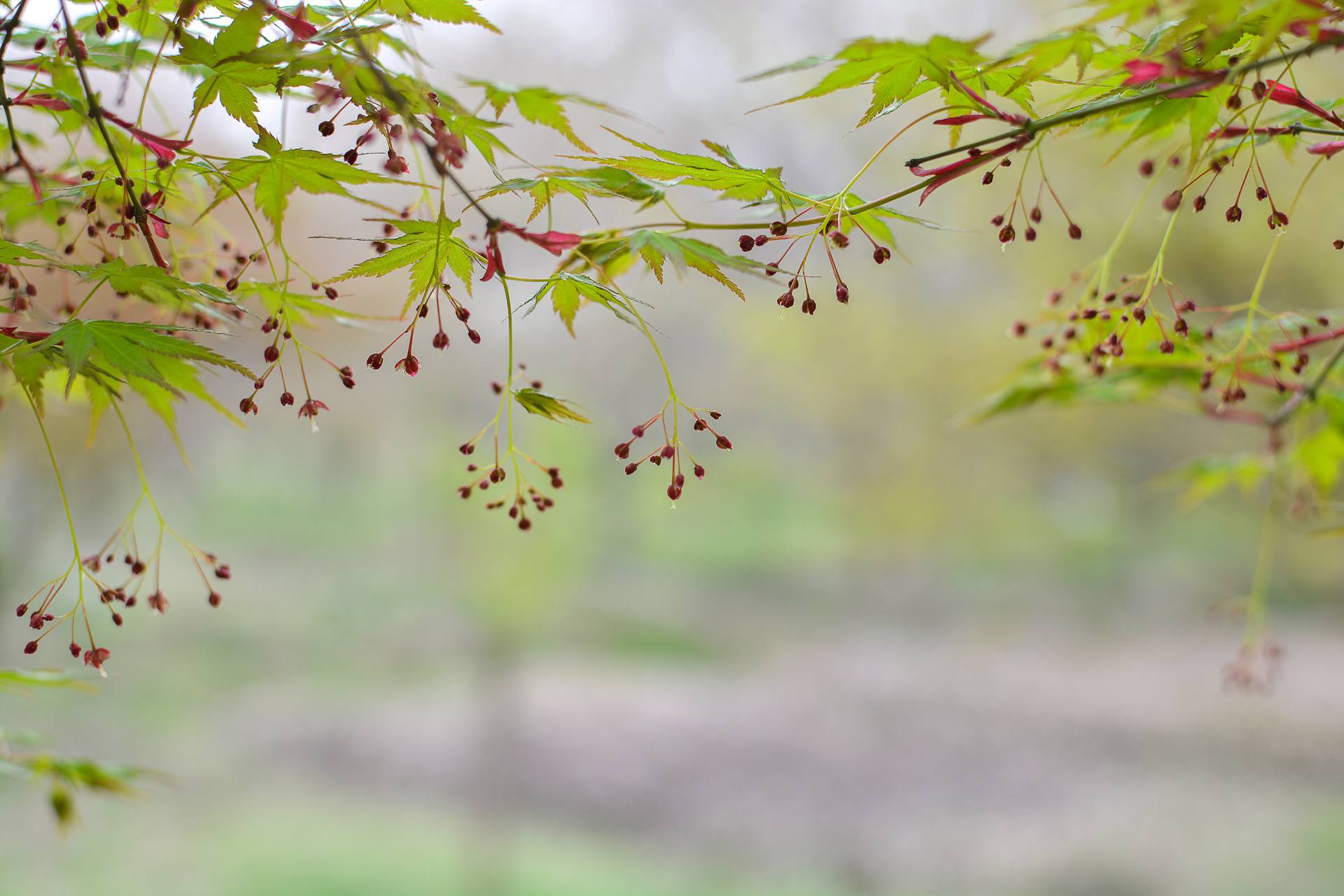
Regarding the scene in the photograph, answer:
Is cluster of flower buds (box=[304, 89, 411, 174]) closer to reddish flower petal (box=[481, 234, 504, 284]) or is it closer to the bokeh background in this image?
reddish flower petal (box=[481, 234, 504, 284])

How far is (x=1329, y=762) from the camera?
5.56 meters

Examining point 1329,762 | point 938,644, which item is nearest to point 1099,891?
point 1329,762

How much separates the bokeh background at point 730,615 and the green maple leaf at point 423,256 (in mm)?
3287

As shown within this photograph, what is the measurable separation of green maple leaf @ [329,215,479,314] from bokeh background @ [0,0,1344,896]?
3.29m

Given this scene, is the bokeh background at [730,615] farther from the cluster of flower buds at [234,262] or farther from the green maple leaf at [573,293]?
the green maple leaf at [573,293]

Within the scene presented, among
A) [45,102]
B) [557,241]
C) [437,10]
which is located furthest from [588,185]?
[45,102]

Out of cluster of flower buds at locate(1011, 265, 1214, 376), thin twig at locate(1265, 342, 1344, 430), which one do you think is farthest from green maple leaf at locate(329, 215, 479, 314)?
thin twig at locate(1265, 342, 1344, 430)

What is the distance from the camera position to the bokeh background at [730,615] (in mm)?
4988

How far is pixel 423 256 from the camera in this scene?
0.64 m

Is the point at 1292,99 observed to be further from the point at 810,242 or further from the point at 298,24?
the point at 298,24

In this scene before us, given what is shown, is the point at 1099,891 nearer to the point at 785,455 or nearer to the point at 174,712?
the point at 785,455

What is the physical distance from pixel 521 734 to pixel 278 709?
1749 mm

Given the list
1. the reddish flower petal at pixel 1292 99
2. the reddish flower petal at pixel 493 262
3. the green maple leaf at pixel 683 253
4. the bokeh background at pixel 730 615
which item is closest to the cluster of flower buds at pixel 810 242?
the green maple leaf at pixel 683 253

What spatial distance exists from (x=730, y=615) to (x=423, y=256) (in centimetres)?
773
